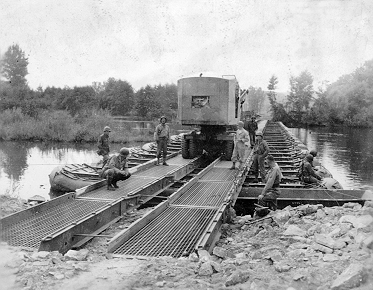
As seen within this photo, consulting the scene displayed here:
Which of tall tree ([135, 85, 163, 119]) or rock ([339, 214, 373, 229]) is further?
tall tree ([135, 85, 163, 119])

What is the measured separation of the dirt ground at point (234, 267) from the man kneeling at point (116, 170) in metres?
3.59

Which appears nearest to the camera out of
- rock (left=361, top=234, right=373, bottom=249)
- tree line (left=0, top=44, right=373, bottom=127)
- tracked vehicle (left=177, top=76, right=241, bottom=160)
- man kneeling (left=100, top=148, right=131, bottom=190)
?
rock (left=361, top=234, right=373, bottom=249)

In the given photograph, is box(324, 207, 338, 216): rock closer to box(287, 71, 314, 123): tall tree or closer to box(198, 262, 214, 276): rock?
box(198, 262, 214, 276): rock

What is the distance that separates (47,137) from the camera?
103ft

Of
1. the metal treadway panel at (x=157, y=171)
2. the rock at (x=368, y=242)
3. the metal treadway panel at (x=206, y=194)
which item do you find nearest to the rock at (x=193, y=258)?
the rock at (x=368, y=242)

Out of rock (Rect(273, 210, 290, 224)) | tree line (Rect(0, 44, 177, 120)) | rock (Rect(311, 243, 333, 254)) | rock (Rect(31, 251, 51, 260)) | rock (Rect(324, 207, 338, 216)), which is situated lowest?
rock (Rect(273, 210, 290, 224))

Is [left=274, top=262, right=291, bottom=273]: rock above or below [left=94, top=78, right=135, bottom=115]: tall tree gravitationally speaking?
below

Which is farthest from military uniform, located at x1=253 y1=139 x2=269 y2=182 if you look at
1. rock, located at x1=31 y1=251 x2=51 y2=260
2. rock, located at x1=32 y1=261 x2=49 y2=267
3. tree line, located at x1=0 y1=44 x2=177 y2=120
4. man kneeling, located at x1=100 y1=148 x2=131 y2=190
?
tree line, located at x1=0 y1=44 x2=177 y2=120

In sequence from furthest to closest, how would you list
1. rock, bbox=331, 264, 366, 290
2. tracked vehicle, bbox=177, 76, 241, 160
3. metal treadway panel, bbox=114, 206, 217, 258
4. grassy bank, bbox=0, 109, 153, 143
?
grassy bank, bbox=0, 109, 153, 143 < tracked vehicle, bbox=177, 76, 241, 160 < metal treadway panel, bbox=114, 206, 217, 258 < rock, bbox=331, 264, 366, 290

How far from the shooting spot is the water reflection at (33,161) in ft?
49.0

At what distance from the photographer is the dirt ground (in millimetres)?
4207

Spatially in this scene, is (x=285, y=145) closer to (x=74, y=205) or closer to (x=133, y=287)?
(x=74, y=205)

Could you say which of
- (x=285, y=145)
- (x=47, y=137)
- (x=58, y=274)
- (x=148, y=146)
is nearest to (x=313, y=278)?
(x=58, y=274)

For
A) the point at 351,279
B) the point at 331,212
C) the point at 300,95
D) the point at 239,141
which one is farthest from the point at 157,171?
the point at 300,95
